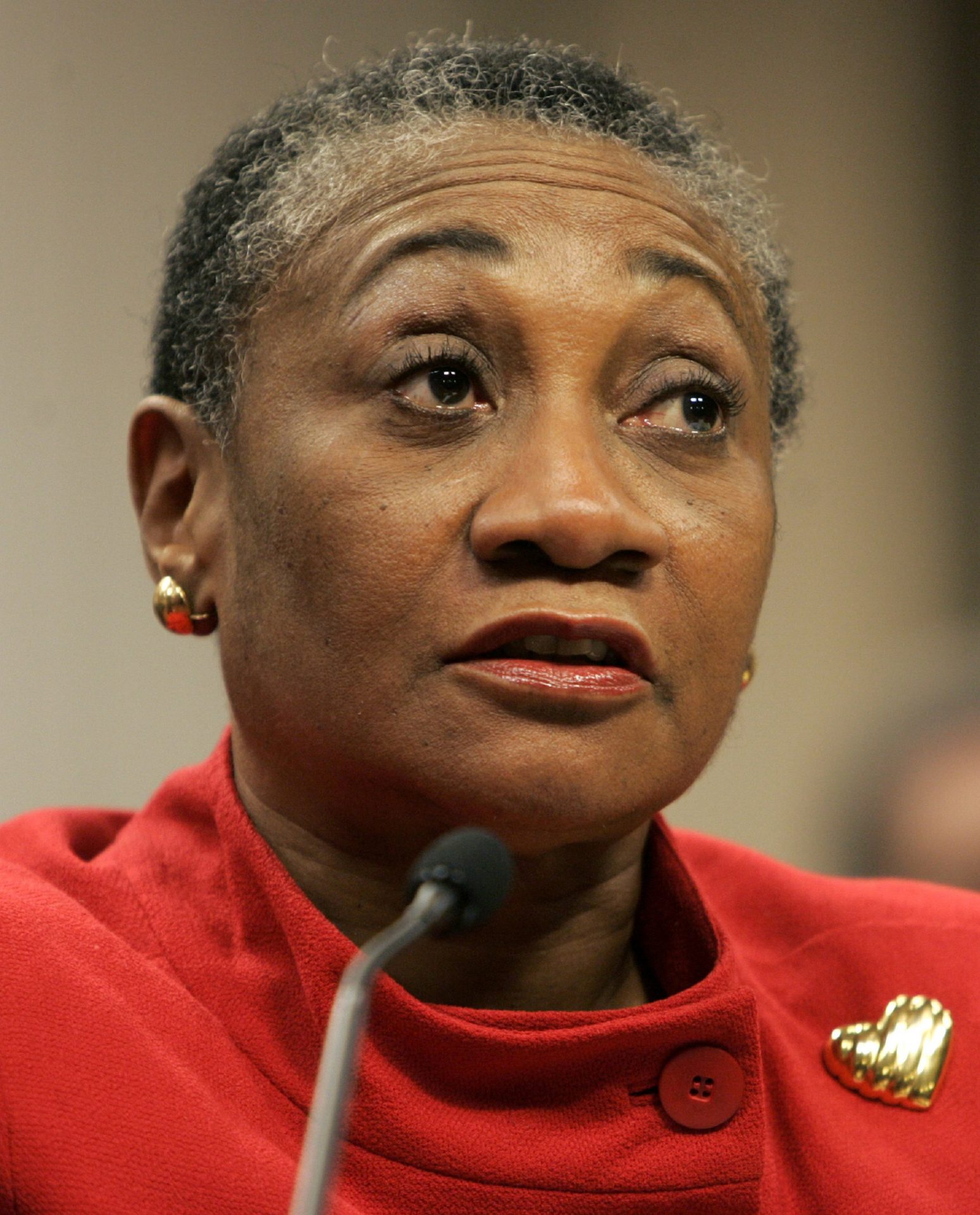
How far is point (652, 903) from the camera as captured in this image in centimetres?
161

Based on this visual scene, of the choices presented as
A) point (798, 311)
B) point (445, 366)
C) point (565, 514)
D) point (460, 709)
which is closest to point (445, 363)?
point (445, 366)

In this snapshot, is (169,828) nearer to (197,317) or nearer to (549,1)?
(197,317)

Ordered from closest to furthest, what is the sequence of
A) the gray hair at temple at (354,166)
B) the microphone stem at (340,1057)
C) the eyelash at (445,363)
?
the microphone stem at (340,1057) → the eyelash at (445,363) → the gray hair at temple at (354,166)

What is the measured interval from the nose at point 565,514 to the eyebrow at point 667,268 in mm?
192

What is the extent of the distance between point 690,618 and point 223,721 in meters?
1.42

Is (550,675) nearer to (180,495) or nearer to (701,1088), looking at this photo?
(701,1088)

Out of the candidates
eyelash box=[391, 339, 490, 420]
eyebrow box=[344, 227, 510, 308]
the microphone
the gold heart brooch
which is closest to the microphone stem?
the microphone

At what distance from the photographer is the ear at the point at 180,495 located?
1.55 meters

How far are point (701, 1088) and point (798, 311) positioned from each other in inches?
98.0

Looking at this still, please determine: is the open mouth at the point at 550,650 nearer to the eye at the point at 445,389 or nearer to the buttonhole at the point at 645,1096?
the eye at the point at 445,389

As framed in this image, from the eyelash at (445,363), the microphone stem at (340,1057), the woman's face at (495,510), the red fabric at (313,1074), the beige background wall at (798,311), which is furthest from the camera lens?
the beige background wall at (798,311)

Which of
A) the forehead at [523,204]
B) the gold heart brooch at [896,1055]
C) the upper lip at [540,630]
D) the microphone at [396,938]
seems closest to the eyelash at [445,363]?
the forehead at [523,204]

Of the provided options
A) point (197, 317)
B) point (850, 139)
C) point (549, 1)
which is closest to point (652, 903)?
point (197, 317)

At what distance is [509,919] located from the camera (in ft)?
4.85
